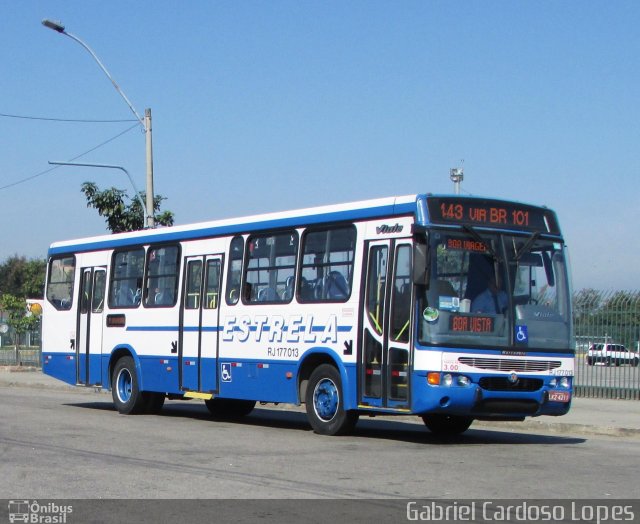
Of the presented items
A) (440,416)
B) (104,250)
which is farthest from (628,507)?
(104,250)

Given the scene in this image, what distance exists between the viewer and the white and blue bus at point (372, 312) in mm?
13922

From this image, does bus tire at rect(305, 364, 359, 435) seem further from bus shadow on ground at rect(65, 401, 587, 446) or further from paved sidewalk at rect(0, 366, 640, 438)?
paved sidewalk at rect(0, 366, 640, 438)

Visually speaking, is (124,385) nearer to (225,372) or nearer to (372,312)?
(225,372)

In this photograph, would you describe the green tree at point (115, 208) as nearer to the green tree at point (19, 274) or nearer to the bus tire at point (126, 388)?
the bus tire at point (126, 388)

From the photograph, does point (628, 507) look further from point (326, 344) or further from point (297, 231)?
point (297, 231)

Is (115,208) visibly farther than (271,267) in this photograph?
Yes

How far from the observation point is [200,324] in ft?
59.7

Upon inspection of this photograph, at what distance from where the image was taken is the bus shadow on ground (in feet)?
51.1

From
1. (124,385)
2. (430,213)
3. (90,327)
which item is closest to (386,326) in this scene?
(430,213)

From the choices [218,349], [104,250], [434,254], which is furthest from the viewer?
[104,250]

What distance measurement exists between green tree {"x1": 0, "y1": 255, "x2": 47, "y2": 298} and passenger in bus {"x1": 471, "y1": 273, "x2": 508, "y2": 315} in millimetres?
91178

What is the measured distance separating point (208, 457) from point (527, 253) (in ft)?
16.4

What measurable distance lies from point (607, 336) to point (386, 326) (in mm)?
10725

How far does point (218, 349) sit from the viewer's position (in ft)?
58.4
